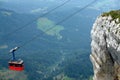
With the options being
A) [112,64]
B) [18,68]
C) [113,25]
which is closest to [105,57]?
[112,64]

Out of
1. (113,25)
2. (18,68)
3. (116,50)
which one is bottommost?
(18,68)

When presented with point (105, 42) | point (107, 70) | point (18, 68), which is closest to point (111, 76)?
point (107, 70)

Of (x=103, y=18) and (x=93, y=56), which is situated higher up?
(x=103, y=18)

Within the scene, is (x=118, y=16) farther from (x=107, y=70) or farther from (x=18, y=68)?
(x=18, y=68)

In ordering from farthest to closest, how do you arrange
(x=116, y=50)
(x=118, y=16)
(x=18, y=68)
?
(x=18, y=68) < (x=118, y=16) < (x=116, y=50)

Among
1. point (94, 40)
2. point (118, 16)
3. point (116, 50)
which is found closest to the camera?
point (116, 50)

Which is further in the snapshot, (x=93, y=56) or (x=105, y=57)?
(x=93, y=56)

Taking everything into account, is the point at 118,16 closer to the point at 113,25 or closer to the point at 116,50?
the point at 113,25
